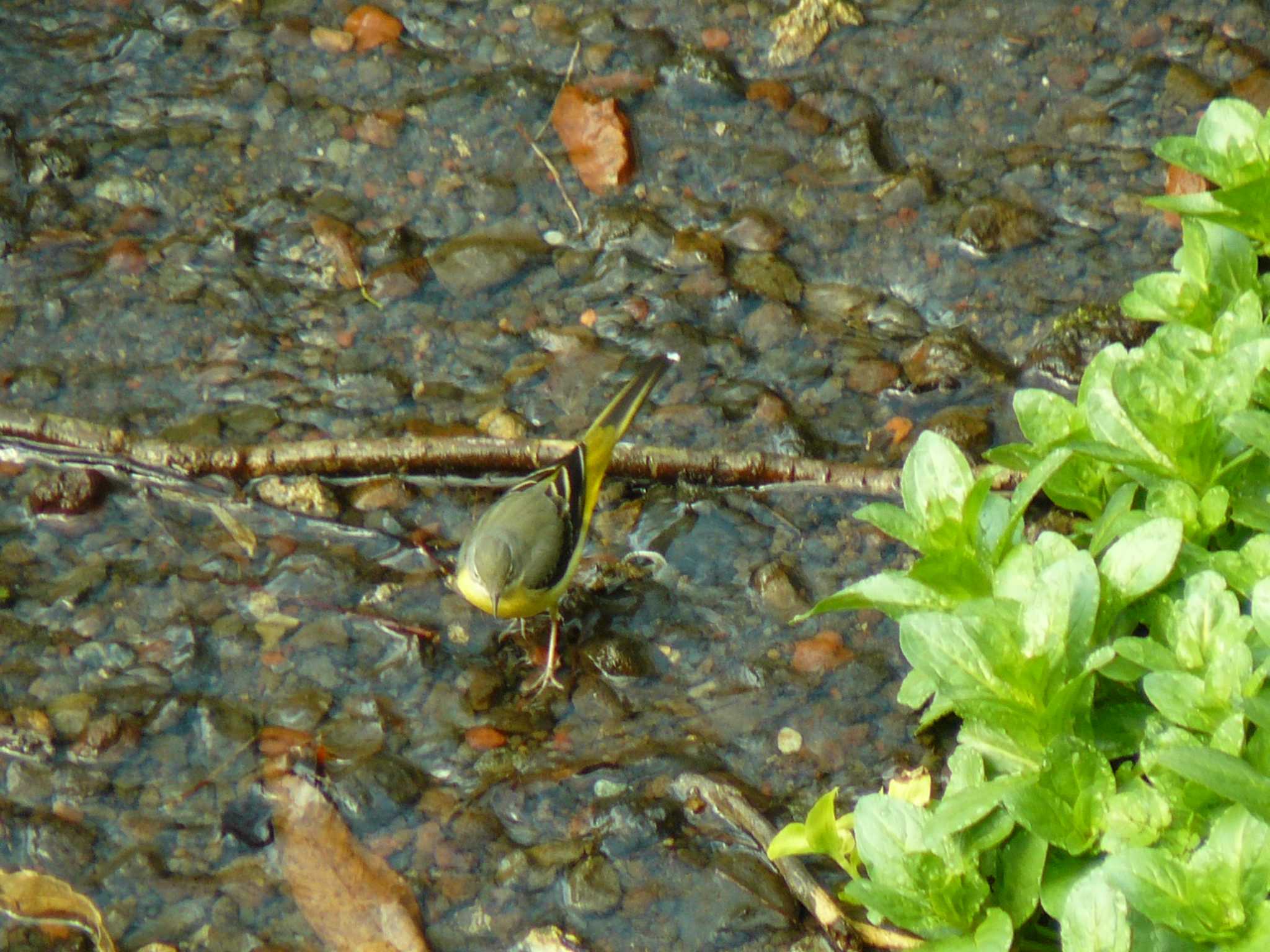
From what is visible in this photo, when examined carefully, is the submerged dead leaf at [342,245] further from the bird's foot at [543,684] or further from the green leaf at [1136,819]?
the green leaf at [1136,819]

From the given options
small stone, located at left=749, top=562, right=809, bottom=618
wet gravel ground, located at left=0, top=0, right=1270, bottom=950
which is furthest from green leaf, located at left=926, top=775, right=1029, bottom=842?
small stone, located at left=749, top=562, right=809, bottom=618

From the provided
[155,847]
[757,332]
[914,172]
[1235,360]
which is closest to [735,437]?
[757,332]

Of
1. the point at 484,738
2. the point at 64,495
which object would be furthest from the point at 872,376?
the point at 64,495

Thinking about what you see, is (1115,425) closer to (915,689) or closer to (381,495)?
(915,689)

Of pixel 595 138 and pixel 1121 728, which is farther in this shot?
pixel 595 138

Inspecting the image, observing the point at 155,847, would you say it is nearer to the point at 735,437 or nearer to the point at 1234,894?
the point at 735,437

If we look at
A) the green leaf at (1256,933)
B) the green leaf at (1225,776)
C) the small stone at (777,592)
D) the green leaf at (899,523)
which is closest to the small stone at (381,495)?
the small stone at (777,592)
